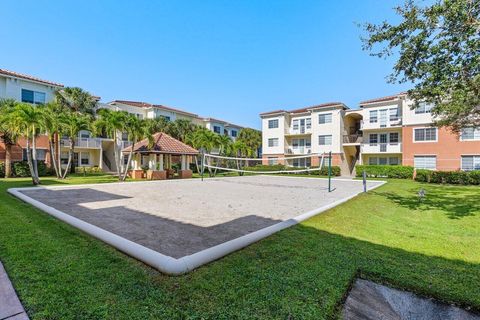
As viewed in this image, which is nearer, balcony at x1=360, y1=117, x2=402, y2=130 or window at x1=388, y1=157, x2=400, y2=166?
balcony at x1=360, y1=117, x2=402, y2=130

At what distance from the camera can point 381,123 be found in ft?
104

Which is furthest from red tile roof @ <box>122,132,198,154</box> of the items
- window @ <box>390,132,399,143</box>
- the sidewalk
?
window @ <box>390,132,399,143</box>

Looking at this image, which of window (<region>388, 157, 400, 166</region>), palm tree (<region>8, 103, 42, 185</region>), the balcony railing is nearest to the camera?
palm tree (<region>8, 103, 42, 185</region>)

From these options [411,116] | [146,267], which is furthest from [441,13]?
[411,116]

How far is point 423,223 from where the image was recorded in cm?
736

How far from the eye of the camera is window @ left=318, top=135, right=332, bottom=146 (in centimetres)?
3562

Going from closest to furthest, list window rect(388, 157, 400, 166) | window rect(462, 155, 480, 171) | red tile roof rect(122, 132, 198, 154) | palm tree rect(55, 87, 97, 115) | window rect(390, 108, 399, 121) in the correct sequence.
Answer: red tile roof rect(122, 132, 198, 154), window rect(462, 155, 480, 171), palm tree rect(55, 87, 97, 115), window rect(390, 108, 399, 121), window rect(388, 157, 400, 166)

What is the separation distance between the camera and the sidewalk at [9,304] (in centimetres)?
271

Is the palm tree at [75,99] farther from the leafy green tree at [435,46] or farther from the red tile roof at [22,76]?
the leafy green tree at [435,46]

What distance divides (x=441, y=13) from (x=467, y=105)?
17.5ft

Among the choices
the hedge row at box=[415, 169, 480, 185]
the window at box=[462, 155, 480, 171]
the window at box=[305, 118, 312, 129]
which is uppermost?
the window at box=[305, 118, 312, 129]

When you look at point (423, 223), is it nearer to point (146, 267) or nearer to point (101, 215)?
point (146, 267)

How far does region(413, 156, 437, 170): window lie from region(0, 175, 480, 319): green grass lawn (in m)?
25.6

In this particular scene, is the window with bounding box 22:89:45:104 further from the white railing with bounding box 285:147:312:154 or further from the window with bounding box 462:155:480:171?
the window with bounding box 462:155:480:171
